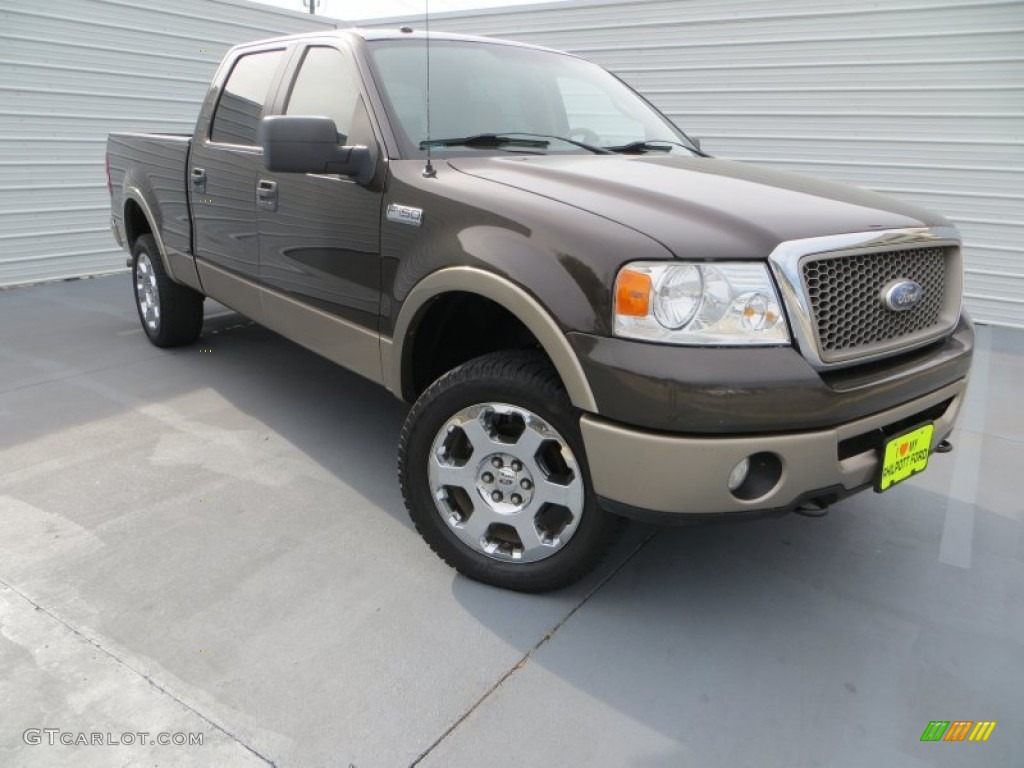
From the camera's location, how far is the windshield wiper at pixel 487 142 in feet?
9.26

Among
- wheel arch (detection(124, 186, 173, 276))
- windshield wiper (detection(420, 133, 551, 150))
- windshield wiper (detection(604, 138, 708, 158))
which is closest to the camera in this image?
windshield wiper (detection(420, 133, 551, 150))

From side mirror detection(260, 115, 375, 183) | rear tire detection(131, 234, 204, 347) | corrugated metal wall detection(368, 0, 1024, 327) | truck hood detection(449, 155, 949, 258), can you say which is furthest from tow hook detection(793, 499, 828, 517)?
corrugated metal wall detection(368, 0, 1024, 327)

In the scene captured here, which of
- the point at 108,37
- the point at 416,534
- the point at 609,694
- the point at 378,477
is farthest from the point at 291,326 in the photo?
the point at 108,37

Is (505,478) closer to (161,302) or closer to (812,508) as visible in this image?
(812,508)

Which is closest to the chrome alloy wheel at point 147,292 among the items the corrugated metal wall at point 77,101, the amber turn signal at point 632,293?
the corrugated metal wall at point 77,101

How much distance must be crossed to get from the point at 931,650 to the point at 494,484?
4.72ft

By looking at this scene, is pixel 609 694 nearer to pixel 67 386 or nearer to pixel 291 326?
pixel 291 326

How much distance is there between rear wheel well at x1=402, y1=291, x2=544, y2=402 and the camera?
268 centimetres

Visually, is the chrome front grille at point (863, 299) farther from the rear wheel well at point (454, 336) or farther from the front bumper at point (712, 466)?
the rear wheel well at point (454, 336)

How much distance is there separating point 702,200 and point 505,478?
1055 millimetres

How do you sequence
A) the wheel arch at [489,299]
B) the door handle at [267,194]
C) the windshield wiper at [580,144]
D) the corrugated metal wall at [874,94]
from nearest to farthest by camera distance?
the wheel arch at [489,299], the windshield wiper at [580,144], the door handle at [267,194], the corrugated metal wall at [874,94]

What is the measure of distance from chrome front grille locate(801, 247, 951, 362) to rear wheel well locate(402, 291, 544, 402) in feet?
3.13
